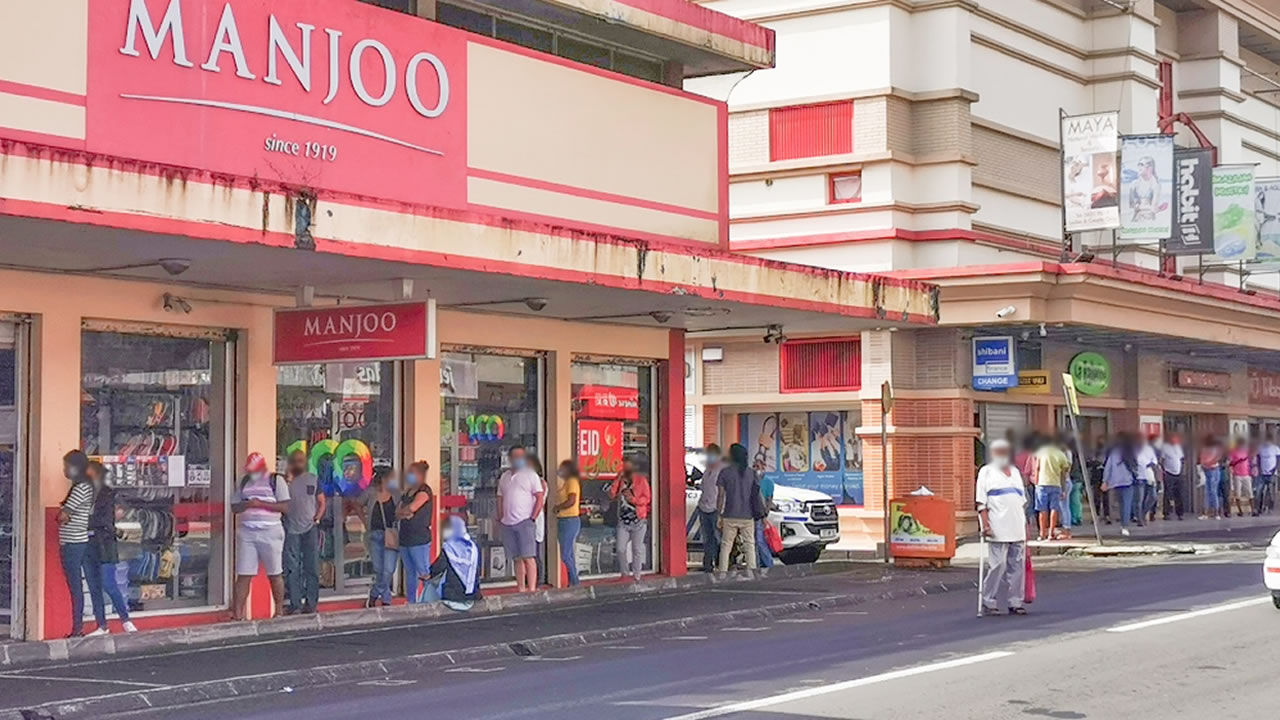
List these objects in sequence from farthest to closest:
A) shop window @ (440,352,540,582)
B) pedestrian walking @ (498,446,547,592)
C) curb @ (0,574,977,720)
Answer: shop window @ (440,352,540,582)
pedestrian walking @ (498,446,547,592)
curb @ (0,574,977,720)

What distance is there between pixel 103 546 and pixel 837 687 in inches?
293

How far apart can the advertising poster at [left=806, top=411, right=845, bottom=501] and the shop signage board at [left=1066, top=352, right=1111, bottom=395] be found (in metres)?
5.33

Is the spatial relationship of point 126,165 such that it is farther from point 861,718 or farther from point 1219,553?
point 1219,553

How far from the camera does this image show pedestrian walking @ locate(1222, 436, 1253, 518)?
39656mm

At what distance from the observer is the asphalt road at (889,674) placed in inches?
464

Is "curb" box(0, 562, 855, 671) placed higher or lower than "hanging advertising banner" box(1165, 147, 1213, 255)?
lower

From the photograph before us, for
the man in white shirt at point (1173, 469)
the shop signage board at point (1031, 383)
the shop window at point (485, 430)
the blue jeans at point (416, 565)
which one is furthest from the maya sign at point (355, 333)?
the man in white shirt at point (1173, 469)

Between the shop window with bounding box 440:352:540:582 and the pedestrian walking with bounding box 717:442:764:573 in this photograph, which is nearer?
the shop window with bounding box 440:352:540:582

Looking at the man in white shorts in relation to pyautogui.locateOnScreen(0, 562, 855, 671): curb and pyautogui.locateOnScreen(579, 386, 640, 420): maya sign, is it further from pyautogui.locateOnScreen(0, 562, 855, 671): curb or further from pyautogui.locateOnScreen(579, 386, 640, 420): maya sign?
pyautogui.locateOnScreen(579, 386, 640, 420): maya sign

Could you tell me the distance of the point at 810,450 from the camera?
3325cm

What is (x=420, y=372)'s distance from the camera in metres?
20.5

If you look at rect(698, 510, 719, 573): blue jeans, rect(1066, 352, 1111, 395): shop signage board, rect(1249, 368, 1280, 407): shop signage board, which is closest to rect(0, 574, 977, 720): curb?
rect(698, 510, 719, 573): blue jeans

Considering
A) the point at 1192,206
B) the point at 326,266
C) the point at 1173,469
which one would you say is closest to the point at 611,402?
the point at 326,266

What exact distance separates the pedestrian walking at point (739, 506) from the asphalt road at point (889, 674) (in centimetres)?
487
